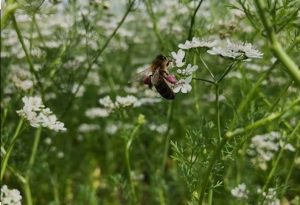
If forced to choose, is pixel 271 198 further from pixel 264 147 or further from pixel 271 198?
pixel 264 147

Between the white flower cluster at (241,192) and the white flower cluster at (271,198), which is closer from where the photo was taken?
the white flower cluster at (271,198)

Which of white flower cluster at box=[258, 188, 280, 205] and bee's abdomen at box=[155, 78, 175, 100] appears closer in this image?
bee's abdomen at box=[155, 78, 175, 100]

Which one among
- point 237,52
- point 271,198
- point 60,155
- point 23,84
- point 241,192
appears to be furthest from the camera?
point 60,155

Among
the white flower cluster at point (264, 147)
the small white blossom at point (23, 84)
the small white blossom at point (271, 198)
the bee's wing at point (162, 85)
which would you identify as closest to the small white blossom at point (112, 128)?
the small white blossom at point (23, 84)

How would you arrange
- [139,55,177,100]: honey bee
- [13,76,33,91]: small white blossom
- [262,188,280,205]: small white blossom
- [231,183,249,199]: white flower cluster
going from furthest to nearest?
[13,76,33,91]: small white blossom, [231,183,249,199]: white flower cluster, [262,188,280,205]: small white blossom, [139,55,177,100]: honey bee

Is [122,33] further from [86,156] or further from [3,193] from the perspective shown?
[3,193]

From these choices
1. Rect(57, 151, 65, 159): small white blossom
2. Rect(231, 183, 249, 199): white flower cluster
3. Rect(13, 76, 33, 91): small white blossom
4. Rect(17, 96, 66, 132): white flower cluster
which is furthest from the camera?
Rect(57, 151, 65, 159): small white blossom

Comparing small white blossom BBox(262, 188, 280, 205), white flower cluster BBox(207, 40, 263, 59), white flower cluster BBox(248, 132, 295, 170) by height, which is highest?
white flower cluster BBox(248, 132, 295, 170)

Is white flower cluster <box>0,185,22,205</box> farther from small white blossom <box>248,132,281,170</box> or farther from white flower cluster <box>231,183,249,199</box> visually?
small white blossom <box>248,132,281,170</box>

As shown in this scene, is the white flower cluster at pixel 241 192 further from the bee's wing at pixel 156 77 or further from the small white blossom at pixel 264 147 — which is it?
the bee's wing at pixel 156 77

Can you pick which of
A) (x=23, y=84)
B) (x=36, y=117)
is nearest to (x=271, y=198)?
(x=36, y=117)

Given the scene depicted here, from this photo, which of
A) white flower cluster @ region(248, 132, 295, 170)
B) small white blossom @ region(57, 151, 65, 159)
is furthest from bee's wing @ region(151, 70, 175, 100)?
small white blossom @ region(57, 151, 65, 159)
